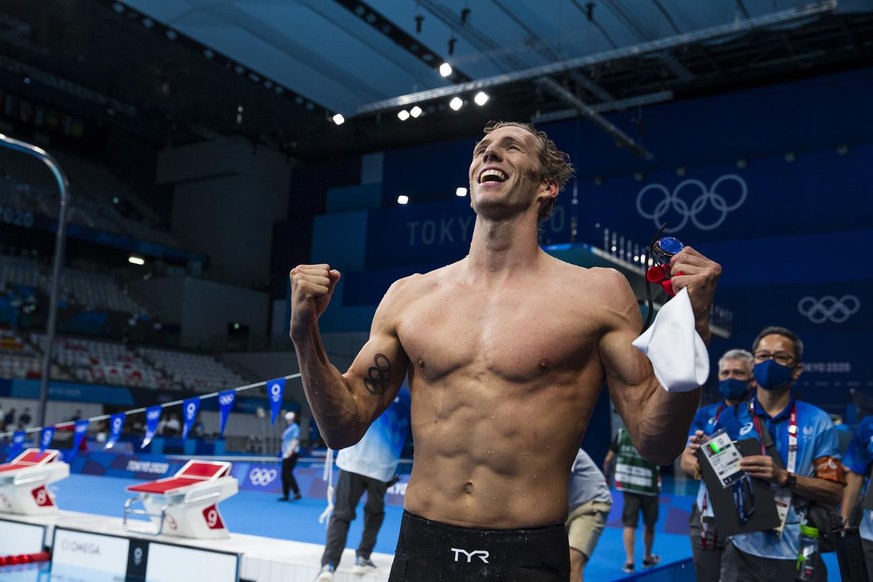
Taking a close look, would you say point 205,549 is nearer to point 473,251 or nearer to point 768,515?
point 768,515

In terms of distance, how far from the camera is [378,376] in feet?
7.46

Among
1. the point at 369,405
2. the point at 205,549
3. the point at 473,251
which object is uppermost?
the point at 473,251

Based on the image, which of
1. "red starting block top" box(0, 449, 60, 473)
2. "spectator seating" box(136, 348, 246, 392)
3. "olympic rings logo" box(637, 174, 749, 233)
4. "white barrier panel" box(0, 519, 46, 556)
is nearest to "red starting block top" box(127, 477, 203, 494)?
"white barrier panel" box(0, 519, 46, 556)

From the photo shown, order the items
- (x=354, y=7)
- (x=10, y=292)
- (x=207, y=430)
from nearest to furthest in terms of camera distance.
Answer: (x=354, y=7) < (x=207, y=430) < (x=10, y=292)

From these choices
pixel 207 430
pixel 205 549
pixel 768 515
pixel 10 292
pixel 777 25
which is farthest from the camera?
pixel 10 292

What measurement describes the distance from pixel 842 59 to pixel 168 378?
20.9m

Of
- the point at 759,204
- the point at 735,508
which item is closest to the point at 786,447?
the point at 735,508

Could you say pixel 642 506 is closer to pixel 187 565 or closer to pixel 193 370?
pixel 187 565

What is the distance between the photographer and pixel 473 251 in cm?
233

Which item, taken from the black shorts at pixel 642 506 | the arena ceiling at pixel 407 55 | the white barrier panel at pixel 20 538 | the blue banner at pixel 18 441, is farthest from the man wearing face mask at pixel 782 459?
the arena ceiling at pixel 407 55

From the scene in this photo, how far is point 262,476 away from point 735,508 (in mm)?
12124

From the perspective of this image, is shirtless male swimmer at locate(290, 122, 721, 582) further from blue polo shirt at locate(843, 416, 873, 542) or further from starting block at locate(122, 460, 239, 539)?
starting block at locate(122, 460, 239, 539)

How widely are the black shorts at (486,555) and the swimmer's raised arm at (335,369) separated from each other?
1.16 ft

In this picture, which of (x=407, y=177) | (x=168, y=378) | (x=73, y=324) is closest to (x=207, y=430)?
(x=168, y=378)
